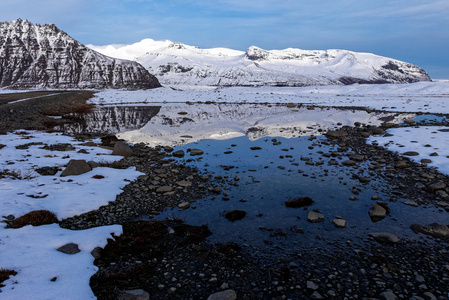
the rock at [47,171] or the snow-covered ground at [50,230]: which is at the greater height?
the rock at [47,171]

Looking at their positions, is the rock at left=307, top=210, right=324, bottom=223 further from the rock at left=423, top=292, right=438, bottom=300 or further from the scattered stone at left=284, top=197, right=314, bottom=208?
the rock at left=423, top=292, right=438, bottom=300

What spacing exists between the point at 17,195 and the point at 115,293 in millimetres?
7550

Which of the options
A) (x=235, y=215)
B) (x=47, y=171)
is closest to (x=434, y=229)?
(x=235, y=215)

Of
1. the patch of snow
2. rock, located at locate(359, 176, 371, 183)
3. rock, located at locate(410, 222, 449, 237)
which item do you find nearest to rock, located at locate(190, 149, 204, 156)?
rock, located at locate(359, 176, 371, 183)

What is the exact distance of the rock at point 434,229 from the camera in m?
8.80

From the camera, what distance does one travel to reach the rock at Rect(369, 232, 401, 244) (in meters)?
8.49

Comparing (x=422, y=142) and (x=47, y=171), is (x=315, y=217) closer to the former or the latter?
(x=47, y=171)

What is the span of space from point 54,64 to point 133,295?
7978 inches

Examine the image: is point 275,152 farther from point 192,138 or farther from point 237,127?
point 237,127

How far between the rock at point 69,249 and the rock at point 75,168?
22.3 ft

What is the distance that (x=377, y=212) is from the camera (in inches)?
401

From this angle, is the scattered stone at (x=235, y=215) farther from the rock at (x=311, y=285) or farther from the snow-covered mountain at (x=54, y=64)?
the snow-covered mountain at (x=54, y=64)

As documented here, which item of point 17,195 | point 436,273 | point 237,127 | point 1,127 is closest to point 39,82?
point 1,127

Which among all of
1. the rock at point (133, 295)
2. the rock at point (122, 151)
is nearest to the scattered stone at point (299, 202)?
the rock at point (133, 295)
